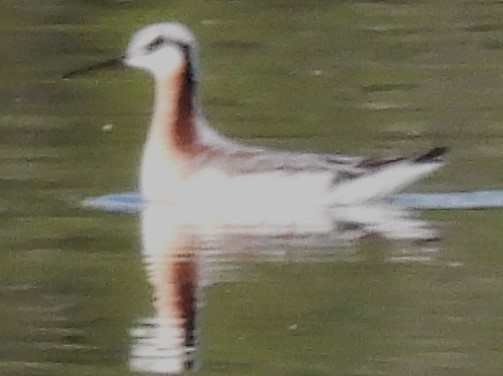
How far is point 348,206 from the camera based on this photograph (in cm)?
325

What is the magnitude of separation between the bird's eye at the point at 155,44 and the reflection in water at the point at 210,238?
310 millimetres

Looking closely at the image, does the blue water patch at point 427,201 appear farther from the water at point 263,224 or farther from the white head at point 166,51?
the white head at point 166,51

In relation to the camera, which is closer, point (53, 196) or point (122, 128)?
point (53, 196)

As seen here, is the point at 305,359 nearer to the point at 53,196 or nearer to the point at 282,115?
the point at 53,196

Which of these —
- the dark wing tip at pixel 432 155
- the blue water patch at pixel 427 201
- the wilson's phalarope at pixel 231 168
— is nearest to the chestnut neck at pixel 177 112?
the wilson's phalarope at pixel 231 168

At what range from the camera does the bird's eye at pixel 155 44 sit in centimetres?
346

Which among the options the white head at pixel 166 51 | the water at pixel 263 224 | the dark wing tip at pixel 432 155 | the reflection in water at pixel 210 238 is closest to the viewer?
the water at pixel 263 224

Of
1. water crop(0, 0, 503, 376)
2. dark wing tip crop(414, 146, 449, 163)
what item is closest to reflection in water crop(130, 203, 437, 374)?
water crop(0, 0, 503, 376)

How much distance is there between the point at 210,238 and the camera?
10.3 ft

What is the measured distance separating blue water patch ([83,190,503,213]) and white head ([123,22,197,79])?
0.23 metres

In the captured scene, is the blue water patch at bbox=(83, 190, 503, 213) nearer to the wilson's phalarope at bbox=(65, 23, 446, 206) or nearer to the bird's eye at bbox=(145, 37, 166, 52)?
the wilson's phalarope at bbox=(65, 23, 446, 206)

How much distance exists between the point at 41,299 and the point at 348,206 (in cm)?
56

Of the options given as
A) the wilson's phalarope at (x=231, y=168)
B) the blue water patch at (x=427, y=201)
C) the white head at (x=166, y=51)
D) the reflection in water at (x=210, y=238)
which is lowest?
the blue water patch at (x=427, y=201)

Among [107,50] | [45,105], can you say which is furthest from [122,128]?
[107,50]
